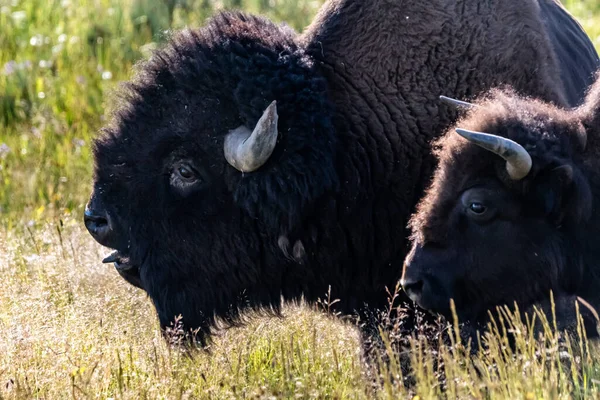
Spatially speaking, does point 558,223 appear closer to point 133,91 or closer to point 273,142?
point 273,142

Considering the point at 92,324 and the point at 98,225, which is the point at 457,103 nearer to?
the point at 98,225

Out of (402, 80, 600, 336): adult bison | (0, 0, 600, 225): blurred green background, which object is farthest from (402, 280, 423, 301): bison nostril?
(0, 0, 600, 225): blurred green background

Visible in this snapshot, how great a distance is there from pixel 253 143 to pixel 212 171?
1.15 ft

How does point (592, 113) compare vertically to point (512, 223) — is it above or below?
above

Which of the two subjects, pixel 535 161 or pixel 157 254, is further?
pixel 157 254

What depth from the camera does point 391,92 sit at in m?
5.22

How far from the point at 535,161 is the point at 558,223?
302mm

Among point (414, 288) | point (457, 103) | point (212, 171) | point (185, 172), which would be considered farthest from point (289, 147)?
point (414, 288)

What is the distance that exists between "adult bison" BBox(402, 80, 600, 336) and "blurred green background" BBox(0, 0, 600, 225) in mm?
3184

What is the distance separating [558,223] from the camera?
15.0 ft

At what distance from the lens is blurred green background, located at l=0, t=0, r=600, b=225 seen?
8227 mm

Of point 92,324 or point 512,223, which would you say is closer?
point 512,223

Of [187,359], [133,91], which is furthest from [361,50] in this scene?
[187,359]

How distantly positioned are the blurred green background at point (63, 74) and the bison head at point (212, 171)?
2113 millimetres
